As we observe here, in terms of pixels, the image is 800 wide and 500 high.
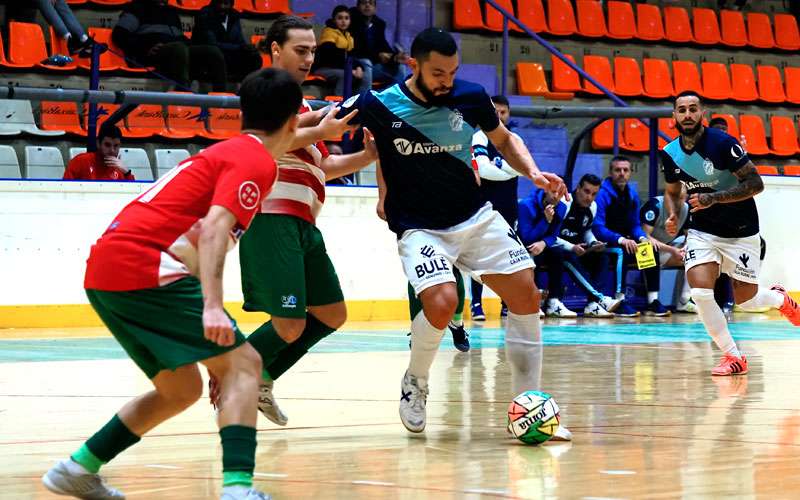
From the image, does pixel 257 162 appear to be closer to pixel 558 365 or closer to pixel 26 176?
pixel 558 365

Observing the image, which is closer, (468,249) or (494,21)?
(468,249)

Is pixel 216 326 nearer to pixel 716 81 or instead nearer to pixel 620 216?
pixel 620 216

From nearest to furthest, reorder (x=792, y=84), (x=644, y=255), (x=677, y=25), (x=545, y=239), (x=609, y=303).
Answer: (x=545, y=239) < (x=644, y=255) < (x=609, y=303) < (x=677, y=25) < (x=792, y=84)

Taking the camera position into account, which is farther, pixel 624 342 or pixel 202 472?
pixel 624 342

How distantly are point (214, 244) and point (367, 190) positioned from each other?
1006cm

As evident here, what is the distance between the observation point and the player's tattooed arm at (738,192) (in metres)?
8.63

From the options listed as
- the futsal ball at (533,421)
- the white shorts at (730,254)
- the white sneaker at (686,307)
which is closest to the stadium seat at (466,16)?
→ the white sneaker at (686,307)

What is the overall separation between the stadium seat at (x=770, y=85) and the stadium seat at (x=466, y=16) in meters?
5.55

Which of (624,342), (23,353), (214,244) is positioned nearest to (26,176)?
(23,353)

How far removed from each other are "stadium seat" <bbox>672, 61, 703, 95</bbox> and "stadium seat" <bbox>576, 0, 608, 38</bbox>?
1377 mm

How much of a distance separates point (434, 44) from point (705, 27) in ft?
Result: 55.7

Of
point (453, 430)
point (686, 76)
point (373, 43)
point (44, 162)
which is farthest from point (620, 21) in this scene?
point (453, 430)

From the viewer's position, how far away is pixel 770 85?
69.8 feet

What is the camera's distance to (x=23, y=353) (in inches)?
389
